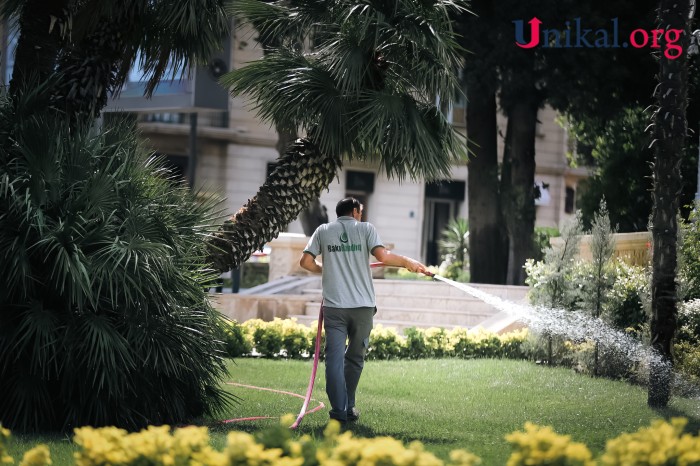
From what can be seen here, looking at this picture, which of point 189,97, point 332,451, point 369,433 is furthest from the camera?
point 189,97

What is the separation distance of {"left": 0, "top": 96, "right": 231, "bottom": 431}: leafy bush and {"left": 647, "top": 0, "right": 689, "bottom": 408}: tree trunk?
442 cm

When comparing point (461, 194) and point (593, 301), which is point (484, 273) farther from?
point (461, 194)

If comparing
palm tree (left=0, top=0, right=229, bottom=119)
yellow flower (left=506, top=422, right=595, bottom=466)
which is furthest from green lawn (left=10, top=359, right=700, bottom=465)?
palm tree (left=0, top=0, right=229, bottom=119)

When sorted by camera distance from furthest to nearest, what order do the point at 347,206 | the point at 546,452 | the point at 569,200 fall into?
1. the point at 569,200
2. the point at 347,206
3. the point at 546,452

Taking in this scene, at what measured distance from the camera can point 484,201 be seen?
22.1 meters

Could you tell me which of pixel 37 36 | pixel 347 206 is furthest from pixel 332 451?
pixel 37 36

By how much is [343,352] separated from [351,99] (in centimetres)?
229

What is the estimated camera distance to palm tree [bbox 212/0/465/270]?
9227 mm

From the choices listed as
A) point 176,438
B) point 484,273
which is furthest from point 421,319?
point 176,438

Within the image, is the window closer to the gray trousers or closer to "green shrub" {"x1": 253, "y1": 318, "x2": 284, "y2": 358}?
"green shrub" {"x1": 253, "y1": 318, "x2": 284, "y2": 358}

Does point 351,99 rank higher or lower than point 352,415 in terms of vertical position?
higher

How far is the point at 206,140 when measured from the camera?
36344mm

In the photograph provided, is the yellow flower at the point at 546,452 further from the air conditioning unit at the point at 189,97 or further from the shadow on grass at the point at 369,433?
the air conditioning unit at the point at 189,97

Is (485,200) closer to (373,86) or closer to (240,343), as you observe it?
(240,343)
